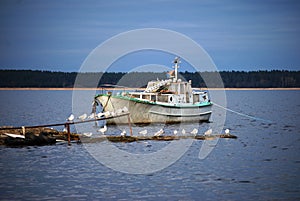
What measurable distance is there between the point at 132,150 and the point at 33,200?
11751 millimetres

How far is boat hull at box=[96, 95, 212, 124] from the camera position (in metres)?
45.5

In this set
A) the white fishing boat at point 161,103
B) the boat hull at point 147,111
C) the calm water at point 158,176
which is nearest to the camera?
the calm water at point 158,176

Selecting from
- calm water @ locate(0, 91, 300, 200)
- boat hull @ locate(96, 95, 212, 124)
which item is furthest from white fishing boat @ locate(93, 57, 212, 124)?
calm water @ locate(0, 91, 300, 200)

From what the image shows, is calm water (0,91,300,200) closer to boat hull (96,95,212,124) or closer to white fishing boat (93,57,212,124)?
boat hull (96,95,212,124)

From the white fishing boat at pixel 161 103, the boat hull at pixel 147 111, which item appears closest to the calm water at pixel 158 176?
the boat hull at pixel 147 111

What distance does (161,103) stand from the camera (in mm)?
46031

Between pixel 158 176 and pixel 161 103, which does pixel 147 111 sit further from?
pixel 158 176

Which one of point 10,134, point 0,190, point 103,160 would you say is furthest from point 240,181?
point 10,134

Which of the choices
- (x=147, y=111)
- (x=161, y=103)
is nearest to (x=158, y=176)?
(x=147, y=111)

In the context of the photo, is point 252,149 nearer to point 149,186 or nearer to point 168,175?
point 168,175

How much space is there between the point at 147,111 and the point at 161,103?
1348 millimetres

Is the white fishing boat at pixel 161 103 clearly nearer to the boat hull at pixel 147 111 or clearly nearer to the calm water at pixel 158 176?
the boat hull at pixel 147 111

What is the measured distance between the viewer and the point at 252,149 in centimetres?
3484

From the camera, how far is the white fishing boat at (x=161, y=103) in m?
45.6
